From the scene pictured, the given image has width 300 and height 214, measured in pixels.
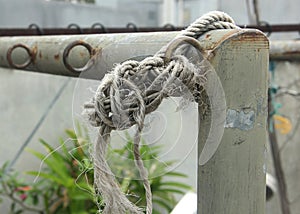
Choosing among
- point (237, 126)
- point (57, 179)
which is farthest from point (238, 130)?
point (57, 179)

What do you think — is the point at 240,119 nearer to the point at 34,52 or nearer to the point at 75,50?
the point at 75,50

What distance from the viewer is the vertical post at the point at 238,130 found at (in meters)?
0.45

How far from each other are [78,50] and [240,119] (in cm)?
31

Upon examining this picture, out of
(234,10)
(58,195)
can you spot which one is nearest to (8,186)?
(58,195)

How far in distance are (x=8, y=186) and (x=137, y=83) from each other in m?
1.65

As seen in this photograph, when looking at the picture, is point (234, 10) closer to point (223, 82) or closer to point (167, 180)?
point (167, 180)

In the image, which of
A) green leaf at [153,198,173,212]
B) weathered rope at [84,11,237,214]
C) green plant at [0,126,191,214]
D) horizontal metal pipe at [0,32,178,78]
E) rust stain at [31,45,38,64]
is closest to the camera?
weathered rope at [84,11,237,214]

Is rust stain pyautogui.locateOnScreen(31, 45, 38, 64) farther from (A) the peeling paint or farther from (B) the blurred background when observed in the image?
(B) the blurred background

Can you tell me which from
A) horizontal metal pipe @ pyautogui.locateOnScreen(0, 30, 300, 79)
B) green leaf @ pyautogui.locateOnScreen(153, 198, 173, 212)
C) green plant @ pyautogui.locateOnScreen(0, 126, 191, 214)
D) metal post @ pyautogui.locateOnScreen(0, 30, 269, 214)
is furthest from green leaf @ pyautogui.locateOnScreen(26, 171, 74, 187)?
metal post @ pyautogui.locateOnScreen(0, 30, 269, 214)

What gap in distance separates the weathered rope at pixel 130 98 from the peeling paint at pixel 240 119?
0.17 ft

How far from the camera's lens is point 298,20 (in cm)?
223

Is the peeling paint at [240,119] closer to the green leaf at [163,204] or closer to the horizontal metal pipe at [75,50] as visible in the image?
the horizontal metal pipe at [75,50]

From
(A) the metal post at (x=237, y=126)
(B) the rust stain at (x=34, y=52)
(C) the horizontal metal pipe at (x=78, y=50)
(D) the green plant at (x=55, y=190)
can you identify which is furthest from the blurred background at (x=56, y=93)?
(A) the metal post at (x=237, y=126)

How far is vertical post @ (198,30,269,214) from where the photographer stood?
17.6 inches
